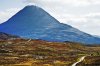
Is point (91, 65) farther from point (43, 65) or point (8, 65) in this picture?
point (8, 65)

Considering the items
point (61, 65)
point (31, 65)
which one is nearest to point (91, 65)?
point (61, 65)

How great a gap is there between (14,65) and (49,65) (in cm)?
1709

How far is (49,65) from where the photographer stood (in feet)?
493

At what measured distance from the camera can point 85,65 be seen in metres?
138

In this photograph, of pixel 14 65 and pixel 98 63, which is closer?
pixel 98 63

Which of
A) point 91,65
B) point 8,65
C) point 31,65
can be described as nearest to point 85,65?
point 91,65

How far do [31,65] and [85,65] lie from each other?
89.9 feet

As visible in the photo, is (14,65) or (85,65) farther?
(14,65)

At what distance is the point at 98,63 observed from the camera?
457ft

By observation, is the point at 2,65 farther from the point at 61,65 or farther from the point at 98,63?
the point at 98,63

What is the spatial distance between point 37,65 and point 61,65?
11759 millimetres

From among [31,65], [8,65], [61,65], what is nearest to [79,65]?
[61,65]

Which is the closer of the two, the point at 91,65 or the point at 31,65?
the point at 91,65

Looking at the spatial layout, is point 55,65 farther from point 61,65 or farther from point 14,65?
point 14,65
